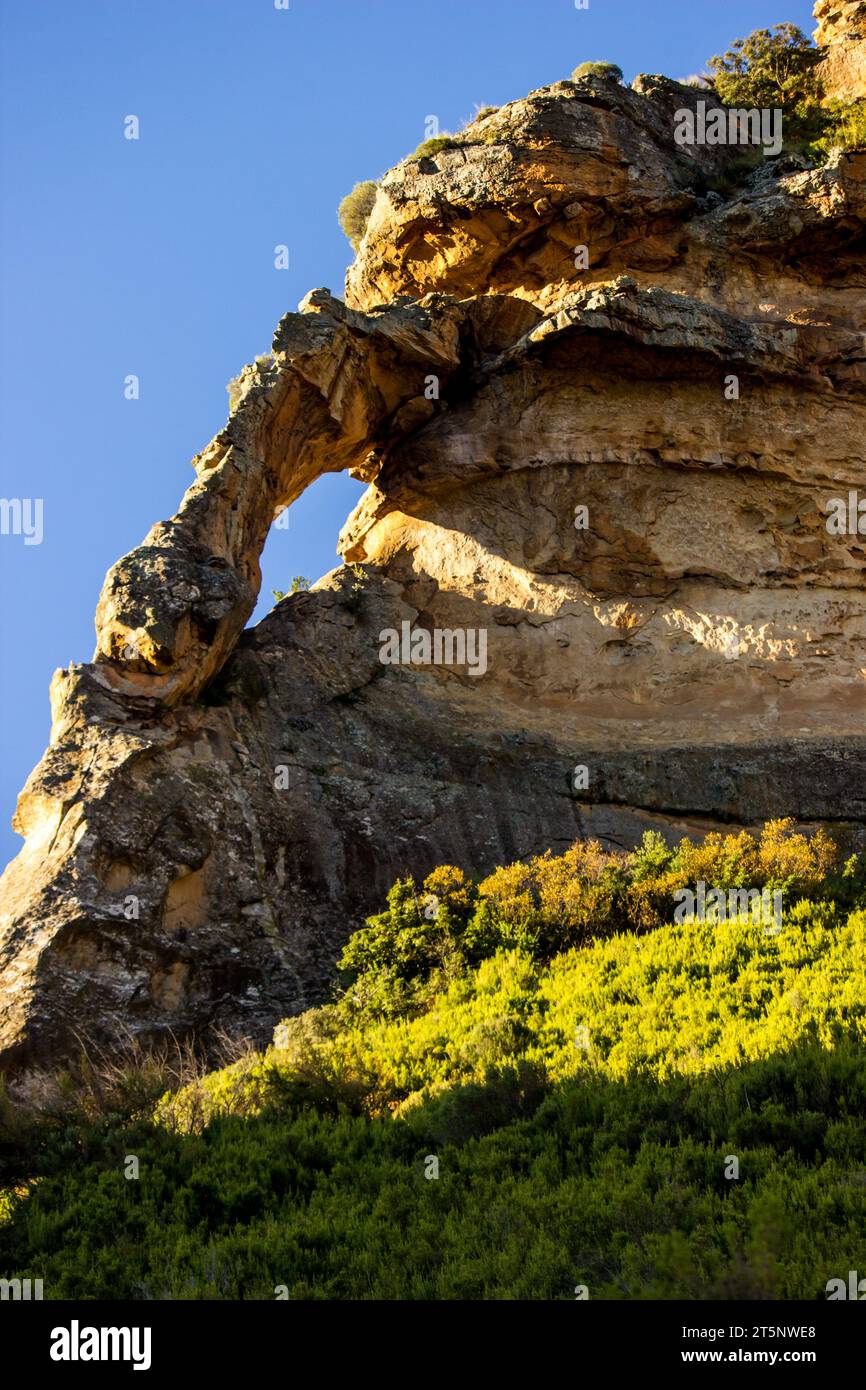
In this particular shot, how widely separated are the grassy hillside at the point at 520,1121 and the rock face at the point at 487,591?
69.2 inches

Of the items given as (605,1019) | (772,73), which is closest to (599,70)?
(772,73)

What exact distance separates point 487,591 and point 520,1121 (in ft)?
39.4

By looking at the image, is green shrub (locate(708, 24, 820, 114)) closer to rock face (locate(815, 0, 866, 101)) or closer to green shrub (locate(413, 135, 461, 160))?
rock face (locate(815, 0, 866, 101))

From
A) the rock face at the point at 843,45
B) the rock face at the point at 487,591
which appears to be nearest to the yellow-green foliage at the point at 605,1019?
the rock face at the point at 487,591

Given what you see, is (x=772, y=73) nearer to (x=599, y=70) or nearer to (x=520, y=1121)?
(x=599, y=70)

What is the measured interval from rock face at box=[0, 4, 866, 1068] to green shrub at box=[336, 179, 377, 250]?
256cm

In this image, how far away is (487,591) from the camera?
21.9 meters

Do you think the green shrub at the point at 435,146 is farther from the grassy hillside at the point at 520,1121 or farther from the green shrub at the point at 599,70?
the grassy hillside at the point at 520,1121

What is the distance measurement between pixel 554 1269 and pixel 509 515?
15.8 metres

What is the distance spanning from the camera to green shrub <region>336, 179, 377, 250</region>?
90.6 ft

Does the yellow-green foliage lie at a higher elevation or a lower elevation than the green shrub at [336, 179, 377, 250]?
Result: lower

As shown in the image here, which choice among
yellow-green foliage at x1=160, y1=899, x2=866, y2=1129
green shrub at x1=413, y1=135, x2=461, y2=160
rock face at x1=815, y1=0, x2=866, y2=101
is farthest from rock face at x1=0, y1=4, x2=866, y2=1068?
rock face at x1=815, y1=0, x2=866, y2=101
